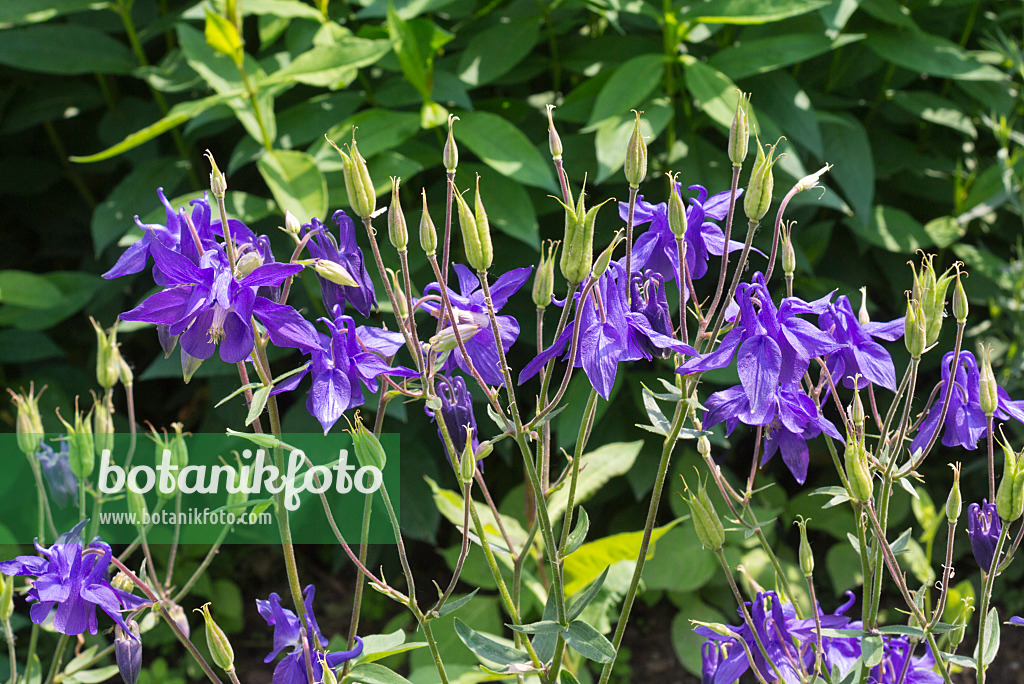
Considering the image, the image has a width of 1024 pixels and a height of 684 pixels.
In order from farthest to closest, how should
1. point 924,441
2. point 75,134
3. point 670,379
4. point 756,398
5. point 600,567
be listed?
point 75,134, point 670,379, point 600,567, point 924,441, point 756,398

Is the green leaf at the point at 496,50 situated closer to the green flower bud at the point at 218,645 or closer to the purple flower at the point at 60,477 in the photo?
the purple flower at the point at 60,477

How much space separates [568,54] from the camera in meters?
1.61

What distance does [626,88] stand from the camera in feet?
4.44

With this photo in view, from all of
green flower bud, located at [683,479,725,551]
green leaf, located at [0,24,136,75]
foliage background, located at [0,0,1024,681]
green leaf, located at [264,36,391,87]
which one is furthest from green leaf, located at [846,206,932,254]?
green leaf, located at [0,24,136,75]

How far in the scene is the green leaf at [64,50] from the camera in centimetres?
154

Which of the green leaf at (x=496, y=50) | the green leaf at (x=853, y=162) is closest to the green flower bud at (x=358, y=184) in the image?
the green leaf at (x=496, y=50)

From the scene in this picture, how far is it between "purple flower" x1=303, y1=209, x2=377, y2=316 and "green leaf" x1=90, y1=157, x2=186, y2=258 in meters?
0.92

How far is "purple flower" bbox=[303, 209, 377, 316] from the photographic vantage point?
28.0 inches

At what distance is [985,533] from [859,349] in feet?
0.63

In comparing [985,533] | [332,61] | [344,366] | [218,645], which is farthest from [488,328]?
[332,61]

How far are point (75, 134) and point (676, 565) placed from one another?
5.25ft

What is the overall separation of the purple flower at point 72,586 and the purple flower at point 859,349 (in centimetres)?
63

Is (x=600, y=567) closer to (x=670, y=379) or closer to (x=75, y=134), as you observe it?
(x=670, y=379)

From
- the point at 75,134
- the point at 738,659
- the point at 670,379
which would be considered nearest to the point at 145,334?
the point at 75,134
